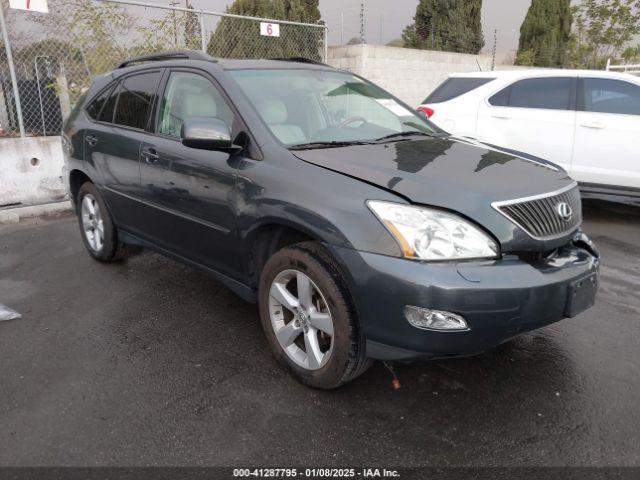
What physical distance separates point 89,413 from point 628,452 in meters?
2.48

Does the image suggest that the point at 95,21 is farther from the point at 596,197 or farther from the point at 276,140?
the point at 596,197

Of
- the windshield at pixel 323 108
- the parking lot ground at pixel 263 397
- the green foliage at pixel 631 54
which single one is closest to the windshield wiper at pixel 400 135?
the windshield at pixel 323 108

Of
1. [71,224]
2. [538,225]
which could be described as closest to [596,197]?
[538,225]

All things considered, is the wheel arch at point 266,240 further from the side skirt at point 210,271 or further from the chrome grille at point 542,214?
the chrome grille at point 542,214

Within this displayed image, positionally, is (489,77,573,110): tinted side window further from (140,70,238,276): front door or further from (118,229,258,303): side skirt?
(118,229,258,303): side skirt

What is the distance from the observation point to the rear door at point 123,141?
3846mm

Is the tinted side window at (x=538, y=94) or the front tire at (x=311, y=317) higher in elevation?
the tinted side window at (x=538, y=94)

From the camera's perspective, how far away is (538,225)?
2535mm

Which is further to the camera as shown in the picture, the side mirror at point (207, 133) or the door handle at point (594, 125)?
the door handle at point (594, 125)

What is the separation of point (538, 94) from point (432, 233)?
4924mm

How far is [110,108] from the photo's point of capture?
14.2 ft

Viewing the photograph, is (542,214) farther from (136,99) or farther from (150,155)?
(136,99)

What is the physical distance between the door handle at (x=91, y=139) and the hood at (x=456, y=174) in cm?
228

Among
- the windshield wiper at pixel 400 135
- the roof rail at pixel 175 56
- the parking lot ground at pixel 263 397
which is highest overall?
the roof rail at pixel 175 56
